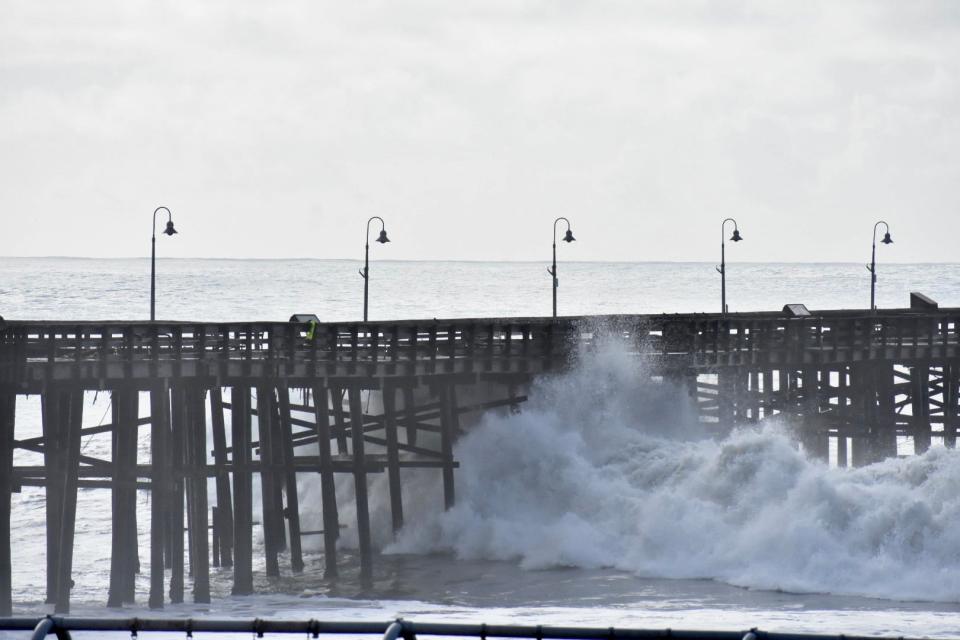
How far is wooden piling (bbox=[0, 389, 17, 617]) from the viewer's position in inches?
1233

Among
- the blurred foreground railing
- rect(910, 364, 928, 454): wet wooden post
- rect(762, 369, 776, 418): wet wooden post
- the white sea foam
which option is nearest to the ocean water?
the white sea foam

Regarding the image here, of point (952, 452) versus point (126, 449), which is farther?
point (952, 452)

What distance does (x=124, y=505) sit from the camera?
107ft

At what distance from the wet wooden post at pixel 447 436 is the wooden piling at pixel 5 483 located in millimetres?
9077

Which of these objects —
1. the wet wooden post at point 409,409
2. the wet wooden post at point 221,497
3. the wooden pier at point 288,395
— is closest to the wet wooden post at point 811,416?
the wooden pier at point 288,395

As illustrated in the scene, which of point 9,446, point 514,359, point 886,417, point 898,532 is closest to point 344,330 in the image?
point 514,359

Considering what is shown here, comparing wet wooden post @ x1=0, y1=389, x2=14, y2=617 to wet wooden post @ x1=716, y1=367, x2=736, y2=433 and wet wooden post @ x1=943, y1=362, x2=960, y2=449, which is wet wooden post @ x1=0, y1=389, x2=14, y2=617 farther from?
wet wooden post @ x1=943, y1=362, x2=960, y2=449

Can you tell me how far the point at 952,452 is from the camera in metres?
35.6

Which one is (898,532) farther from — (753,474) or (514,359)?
(514,359)

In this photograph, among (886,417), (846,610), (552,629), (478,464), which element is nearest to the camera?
(552,629)

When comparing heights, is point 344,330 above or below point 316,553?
above

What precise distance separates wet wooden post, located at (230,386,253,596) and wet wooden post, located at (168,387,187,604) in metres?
1.01

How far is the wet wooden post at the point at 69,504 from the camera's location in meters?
31.5

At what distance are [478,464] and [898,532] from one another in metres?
9.94
